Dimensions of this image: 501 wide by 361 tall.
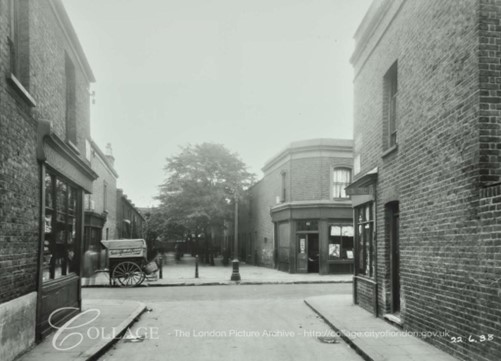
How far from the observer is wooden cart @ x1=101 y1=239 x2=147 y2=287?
19.7 metres

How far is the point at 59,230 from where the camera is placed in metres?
10.4

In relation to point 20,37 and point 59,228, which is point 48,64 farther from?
point 59,228

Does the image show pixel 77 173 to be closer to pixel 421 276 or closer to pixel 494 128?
pixel 421 276

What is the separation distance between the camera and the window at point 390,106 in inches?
438

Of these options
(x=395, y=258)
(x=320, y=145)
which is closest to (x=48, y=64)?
(x=395, y=258)

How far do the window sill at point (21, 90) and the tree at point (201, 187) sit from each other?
90.2 feet

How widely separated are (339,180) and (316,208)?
1.94 m

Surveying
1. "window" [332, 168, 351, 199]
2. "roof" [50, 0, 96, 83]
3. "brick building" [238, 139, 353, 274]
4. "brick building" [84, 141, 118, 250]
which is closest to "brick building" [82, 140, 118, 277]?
"brick building" [84, 141, 118, 250]

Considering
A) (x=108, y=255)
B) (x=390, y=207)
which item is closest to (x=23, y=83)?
→ (x=390, y=207)

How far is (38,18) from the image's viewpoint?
898 centimetres

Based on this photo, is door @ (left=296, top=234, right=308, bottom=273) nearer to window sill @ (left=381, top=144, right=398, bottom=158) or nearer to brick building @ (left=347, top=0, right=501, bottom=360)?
brick building @ (left=347, top=0, right=501, bottom=360)

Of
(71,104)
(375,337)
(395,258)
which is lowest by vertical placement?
(375,337)

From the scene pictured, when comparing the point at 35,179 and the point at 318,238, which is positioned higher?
the point at 35,179

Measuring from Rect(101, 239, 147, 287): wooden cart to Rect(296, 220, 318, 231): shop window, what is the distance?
9.95 meters
